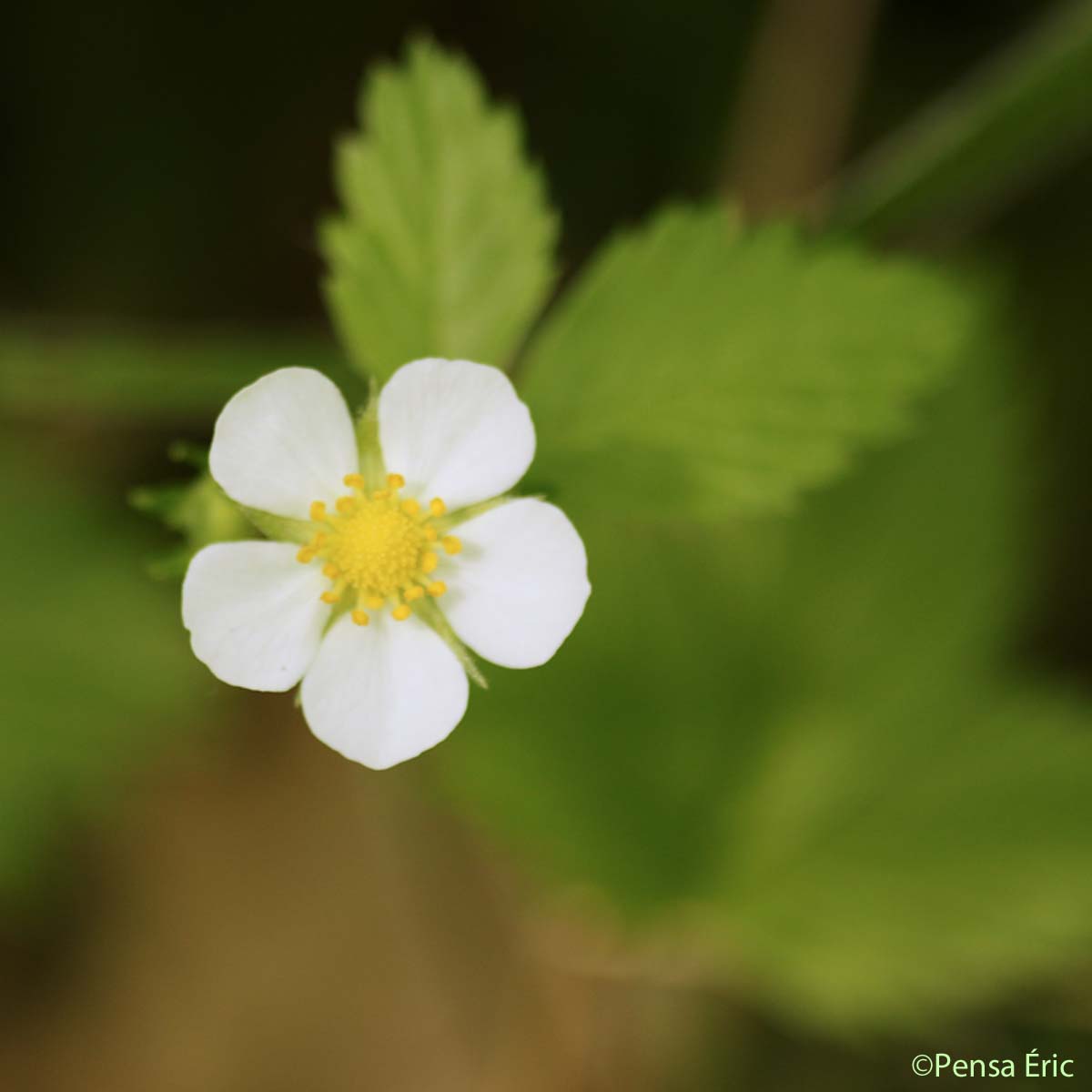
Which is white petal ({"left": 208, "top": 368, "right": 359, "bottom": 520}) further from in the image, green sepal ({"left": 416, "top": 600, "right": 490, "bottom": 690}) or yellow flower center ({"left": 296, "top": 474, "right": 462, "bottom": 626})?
green sepal ({"left": 416, "top": 600, "right": 490, "bottom": 690})

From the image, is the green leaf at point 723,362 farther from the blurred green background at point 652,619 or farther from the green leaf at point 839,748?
the green leaf at point 839,748

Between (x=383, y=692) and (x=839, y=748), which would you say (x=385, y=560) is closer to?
(x=383, y=692)

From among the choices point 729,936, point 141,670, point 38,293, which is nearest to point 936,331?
point 729,936

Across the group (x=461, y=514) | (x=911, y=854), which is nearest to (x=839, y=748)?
(x=911, y=854)

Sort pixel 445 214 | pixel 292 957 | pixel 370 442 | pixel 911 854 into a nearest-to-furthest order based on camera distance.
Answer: pixel 370 442 < pixel 445 214 < pixel 911 854 < pixel 292 957

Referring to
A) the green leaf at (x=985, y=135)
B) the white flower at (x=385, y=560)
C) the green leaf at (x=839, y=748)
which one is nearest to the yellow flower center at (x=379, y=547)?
the white flower at (x=385, y=560)
